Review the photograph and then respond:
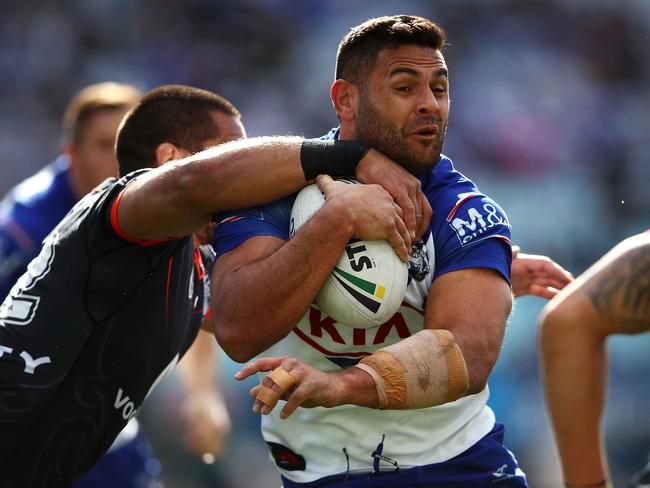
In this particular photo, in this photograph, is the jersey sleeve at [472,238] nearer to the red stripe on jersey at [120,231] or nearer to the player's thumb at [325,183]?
the player's thumb at [325,183]

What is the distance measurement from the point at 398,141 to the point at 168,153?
1230 mm

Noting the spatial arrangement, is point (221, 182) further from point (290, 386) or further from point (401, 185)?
point (290, 386)

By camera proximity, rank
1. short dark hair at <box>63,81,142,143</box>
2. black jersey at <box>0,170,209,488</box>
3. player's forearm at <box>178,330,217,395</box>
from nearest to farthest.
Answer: black jersey at <box>0,170,209,488</box>, player's forearm at <box>178,330,217,395</box>, short dark hair at <box>63,81,142,143</box>

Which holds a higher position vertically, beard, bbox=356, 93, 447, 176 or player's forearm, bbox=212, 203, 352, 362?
beard, bbox=356, 93, 447, 176

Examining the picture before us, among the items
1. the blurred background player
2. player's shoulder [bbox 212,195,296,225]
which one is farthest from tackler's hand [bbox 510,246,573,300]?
the blurred background player

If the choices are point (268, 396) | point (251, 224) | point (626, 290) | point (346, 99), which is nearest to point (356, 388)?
point (268, 396)

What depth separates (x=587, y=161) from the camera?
472 inches

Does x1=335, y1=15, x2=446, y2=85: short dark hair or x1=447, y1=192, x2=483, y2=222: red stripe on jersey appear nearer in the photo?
x1=447, y1=192, x2=483, y2=222: red stripe on jersey

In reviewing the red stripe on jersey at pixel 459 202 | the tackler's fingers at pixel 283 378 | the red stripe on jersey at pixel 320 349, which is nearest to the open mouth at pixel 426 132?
the red stripe on jersey at pixel 459 202

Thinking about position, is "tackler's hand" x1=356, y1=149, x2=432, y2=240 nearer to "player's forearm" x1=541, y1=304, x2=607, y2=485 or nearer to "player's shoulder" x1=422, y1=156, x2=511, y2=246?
"player's shoulder" x1=422, y1=156, x2=511, y2=246

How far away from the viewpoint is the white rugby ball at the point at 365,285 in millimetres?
3668

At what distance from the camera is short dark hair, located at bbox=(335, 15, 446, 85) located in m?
4.10

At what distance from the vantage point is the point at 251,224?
12.9 ft

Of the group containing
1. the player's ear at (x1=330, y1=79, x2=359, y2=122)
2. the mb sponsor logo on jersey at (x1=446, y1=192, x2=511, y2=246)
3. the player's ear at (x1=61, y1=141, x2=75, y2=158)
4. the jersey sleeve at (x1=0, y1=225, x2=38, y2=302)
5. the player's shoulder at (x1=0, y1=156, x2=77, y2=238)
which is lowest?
the jersey sleeve at (x1=0, y1=225, x2=38, y2=302)
